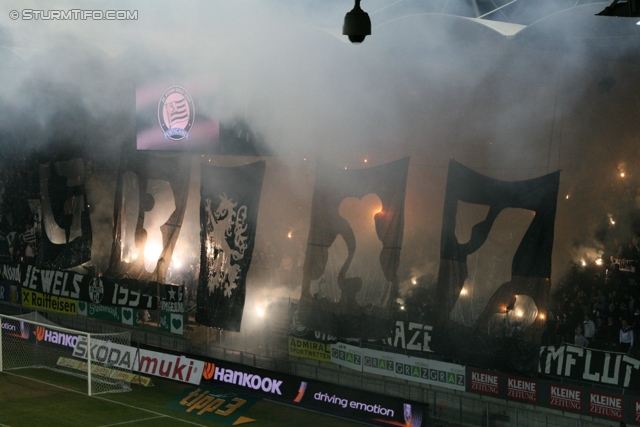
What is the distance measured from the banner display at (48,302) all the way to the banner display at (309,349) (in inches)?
210

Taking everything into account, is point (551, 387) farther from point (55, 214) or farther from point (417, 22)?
point (55, 214)

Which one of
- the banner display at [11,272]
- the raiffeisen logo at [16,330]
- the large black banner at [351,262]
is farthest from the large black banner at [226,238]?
the banner display at [11,272]

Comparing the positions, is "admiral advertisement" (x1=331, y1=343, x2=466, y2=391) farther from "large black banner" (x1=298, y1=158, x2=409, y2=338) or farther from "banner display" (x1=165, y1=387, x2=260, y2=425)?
"banner display" (x1=165, y1=387, x2=260, y2=425)

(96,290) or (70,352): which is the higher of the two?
(96,290)

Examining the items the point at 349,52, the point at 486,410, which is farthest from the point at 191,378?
the point at 349,52

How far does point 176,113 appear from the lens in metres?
13.1

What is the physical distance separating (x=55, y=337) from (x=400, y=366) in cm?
753

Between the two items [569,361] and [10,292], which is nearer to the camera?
[569,361]

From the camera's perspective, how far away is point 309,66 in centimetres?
1197

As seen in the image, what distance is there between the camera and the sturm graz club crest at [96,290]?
47.0 ft

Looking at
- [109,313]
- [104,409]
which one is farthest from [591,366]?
[109,313]

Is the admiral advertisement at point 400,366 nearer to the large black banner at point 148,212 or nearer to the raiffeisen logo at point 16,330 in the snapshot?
the large black banner at point 148,212

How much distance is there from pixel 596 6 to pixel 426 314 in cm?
511

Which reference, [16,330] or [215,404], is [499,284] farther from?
[16,330]
